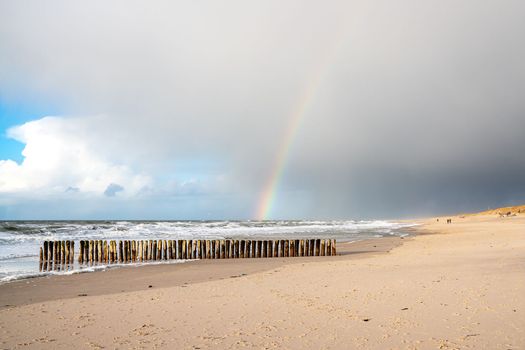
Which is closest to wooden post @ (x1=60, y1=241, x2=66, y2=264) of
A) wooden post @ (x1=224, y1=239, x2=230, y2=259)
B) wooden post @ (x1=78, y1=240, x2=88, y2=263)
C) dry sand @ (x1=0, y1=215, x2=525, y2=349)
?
wooden post @ (x1=78, y1=240, x2=88, y2=263)

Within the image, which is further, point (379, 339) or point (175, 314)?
point (175, 314)

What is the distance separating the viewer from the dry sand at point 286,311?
21.3 feet

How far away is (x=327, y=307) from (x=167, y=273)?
9.37m

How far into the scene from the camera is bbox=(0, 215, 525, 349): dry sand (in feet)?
21.3

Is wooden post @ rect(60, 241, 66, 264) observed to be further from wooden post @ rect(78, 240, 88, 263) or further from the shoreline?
the shoreline

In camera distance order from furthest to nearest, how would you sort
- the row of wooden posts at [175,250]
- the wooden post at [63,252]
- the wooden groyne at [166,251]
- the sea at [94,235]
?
the row of wooden posts at [175,250], the wooden groyne at [166,251], the wooden post at [63,252], the sea at [94,235]

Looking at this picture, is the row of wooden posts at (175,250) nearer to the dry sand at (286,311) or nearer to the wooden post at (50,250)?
the wooden post at (50,250)

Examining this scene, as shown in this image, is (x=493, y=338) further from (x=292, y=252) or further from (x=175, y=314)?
(x=292, y=252)

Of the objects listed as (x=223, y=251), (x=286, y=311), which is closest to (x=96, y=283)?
(x=286, y=311)

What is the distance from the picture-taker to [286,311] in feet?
27.4

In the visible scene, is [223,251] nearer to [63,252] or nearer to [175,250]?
[175,250]

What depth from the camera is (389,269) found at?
1402 cm


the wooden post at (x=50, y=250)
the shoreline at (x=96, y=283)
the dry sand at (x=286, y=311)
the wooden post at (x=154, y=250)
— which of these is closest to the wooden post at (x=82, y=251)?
the wooden post at (x=50, y=250)

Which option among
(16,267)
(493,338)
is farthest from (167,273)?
(493,338)
